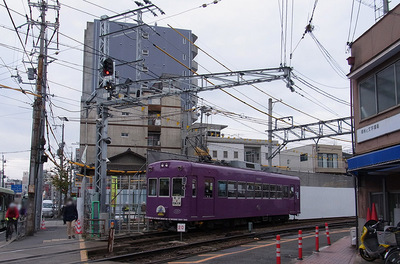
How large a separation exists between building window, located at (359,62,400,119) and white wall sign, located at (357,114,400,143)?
0.37 meters

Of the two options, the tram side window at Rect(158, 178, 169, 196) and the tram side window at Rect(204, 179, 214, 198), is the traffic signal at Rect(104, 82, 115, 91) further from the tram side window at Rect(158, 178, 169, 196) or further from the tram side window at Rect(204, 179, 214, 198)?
the tram side window at Rect(204, 179, 214, 198)

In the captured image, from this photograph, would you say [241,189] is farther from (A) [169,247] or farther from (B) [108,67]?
(B) [108,67]

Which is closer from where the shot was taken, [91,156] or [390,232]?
[390,232]

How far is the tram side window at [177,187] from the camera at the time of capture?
1583 cm

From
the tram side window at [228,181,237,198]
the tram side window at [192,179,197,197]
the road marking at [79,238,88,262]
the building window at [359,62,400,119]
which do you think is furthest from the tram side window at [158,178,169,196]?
the building window at [359,62,400,119]

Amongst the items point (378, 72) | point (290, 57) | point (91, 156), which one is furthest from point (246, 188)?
point (91, 156)

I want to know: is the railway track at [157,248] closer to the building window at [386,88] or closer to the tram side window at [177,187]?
the tram side window at [177,187]

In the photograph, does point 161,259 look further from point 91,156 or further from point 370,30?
point 91,156

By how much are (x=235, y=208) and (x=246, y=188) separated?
136 centimetres

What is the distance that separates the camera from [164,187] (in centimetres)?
1655

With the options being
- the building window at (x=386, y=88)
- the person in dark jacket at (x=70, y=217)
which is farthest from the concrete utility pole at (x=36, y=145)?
the building window at (x=386, y=88)

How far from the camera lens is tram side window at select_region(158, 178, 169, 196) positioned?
16.4 metres

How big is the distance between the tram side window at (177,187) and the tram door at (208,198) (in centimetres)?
107

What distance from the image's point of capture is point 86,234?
53.8 feet
